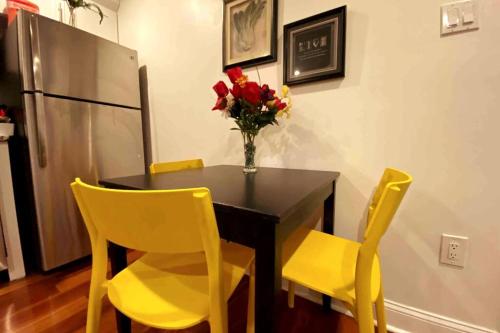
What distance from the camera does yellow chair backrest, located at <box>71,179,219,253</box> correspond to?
43 centimetres

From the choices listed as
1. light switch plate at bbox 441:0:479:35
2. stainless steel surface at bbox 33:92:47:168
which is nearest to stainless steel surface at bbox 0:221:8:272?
stainless steel surface at bbox 33:92:47:168

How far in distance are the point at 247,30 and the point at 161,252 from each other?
4.41 ft

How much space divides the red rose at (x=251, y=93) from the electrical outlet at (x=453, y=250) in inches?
39.1

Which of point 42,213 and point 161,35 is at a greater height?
point 161,35

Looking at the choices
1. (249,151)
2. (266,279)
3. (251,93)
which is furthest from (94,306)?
(251,93)

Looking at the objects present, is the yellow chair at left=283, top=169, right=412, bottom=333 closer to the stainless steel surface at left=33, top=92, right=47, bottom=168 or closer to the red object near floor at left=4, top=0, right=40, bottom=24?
the stainless steel surface at left=33, top=92, right=47, bottom=168

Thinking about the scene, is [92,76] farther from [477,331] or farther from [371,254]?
[477,331]

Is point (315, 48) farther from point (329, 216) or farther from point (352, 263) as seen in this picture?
point (352, 263)

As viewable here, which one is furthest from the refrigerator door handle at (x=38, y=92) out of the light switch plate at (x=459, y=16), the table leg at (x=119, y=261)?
the light switch plate at (x=459, y=16)

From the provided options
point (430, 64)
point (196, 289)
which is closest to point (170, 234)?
point (196, 289)

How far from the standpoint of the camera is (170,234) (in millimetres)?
472

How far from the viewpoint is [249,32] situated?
52.2 inches

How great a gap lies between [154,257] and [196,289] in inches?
9.8

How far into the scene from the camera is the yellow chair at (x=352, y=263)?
53 cm
